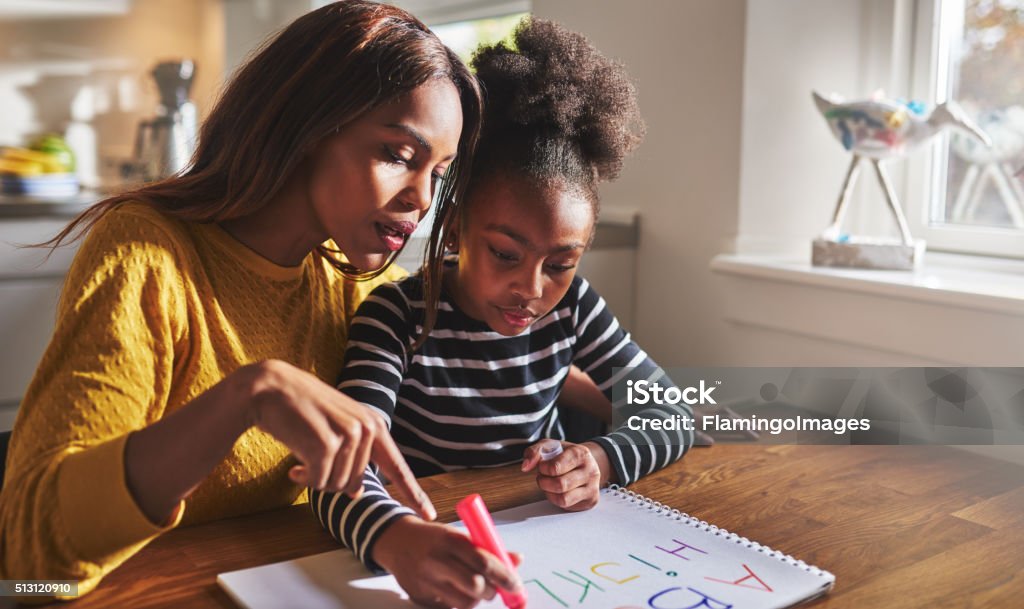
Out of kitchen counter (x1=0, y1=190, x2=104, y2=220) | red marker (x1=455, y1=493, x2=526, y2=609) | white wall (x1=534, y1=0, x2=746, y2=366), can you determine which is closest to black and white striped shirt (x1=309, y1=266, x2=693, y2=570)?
red marker (x1=455, y1=493, x2=526, y2=609)

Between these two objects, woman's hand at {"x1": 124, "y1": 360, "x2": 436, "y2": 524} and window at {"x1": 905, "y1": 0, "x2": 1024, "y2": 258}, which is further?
window at {"x1": 905, "y1": 0, "x2": 1024, "y2": 258}

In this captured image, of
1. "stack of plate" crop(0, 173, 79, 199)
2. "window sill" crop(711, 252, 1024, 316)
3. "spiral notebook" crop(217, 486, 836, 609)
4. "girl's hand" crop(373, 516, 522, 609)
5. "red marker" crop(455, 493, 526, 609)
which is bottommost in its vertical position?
"spiral notebook" crop(217, 486, 836, 609)

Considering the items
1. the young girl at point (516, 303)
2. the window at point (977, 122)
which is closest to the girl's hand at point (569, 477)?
the young girl at point (516, 303)

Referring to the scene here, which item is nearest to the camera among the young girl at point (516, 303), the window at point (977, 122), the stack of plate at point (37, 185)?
the young girl at point (516, 303)

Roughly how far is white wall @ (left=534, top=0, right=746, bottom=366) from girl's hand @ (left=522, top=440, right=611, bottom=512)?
2.63 ft

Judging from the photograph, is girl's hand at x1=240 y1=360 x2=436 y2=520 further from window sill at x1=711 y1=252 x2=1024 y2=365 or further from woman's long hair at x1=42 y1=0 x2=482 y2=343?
window sill at x1=711 y1=252 x2=1024 y2=365

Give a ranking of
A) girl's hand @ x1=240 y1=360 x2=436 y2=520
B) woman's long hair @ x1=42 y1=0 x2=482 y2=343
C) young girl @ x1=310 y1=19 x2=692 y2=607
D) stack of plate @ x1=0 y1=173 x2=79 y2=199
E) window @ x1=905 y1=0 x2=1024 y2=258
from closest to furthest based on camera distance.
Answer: girl's hand @ x1=240 y1=360 x2=436 y2=520, woman's long hair @ x1=42 y1=0 x2=482 y2=343, young girl @ x1=310 y1=19 x2=692 y2=607, window @ x1=905 y1=0 x2=1024 y2=258, stack of plate @ x1=0 y1=173 x2=79 y2=199

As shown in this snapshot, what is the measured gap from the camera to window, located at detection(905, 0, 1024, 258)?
162 centimetres

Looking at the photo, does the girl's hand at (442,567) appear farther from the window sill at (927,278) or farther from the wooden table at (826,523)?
the window sill at (927,278)

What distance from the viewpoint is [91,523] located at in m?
0.70

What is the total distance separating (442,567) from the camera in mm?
708

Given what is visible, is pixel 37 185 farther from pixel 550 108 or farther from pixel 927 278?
pixel 927 278

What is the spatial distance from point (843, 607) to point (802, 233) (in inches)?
43.9

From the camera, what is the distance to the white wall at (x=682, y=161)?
1679mm
